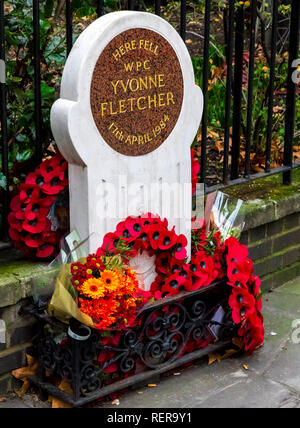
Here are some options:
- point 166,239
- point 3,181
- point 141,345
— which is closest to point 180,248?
point 166,239

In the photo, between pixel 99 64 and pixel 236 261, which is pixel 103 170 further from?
pixel 236 261

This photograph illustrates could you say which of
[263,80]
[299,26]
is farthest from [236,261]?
[263,80]

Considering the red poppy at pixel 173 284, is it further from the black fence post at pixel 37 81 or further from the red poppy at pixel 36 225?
the black fence post at pixel 37 81

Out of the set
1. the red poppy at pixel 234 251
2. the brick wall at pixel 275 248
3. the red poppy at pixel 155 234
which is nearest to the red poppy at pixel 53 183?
the red poppy at pixel 155 234

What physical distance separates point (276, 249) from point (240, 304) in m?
1.00

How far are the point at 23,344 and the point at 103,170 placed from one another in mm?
809

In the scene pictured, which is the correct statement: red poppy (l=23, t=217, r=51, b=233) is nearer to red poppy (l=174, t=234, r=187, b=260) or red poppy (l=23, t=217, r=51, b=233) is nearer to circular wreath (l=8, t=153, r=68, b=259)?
circular wreath (l=8, t=153, r=68, b=259)

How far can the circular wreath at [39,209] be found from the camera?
2.98 m

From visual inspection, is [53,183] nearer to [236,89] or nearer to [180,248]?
[180,248]

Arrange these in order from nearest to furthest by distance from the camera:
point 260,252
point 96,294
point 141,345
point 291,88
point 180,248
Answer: point 96,294
point 141,345
point 180,248
point 260,252
point 291,88

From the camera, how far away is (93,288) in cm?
277

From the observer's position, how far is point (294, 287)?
425 centimetres

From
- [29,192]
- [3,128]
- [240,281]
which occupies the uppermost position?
[3,128]

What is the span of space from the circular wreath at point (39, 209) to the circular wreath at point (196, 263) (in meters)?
0.26
